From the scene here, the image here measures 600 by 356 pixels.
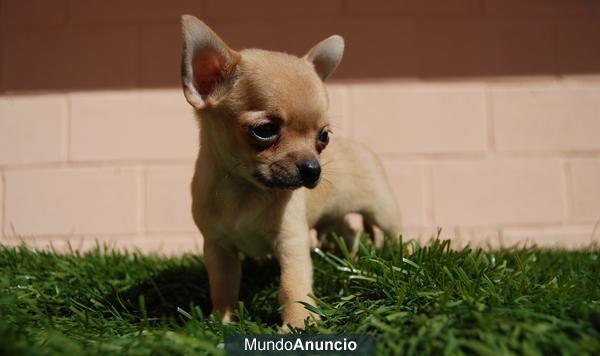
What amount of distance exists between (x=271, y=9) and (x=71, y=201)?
2144 mm

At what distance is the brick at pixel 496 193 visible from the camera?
12.9ft

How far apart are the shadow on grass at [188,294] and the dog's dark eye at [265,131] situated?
2.45 feet

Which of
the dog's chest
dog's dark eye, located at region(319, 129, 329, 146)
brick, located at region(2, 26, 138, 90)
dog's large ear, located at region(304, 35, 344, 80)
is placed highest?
brick, located at region(2, 26, 138, 90)

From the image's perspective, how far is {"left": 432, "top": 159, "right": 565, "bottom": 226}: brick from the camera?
3.93m

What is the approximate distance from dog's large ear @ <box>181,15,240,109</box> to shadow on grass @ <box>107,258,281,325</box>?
89 cm

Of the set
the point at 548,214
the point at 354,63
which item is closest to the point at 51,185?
the point at 354,63

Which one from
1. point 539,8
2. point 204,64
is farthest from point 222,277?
point 539,8

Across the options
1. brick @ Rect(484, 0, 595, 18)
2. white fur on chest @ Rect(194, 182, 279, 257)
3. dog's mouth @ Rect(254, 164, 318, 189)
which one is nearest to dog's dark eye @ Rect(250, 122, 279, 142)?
dog's mouth @ Rect(254, 164, 318, 189)

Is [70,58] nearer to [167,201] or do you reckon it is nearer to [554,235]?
[167,201]

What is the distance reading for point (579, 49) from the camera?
13.0ft

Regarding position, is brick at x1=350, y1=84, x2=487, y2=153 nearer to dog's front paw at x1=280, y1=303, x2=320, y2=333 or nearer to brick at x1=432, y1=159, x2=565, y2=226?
brick at x1=432, y1=159, x2=565, y2=226

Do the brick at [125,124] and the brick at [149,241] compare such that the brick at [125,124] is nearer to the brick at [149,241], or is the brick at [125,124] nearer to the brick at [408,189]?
the brick at [149,241]

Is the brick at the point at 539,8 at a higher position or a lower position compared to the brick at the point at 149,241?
higher

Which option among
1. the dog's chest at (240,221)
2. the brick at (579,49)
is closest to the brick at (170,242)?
the dog's chest at (240,221)
